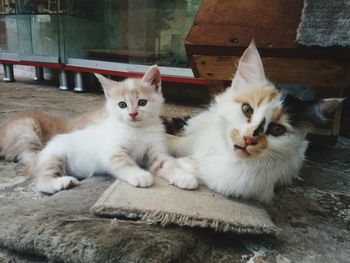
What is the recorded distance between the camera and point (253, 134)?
32.2 inches

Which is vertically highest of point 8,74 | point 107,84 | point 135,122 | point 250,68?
point 250,68

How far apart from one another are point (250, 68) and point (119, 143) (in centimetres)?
48

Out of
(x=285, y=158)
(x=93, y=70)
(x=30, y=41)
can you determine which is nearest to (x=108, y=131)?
(x=285, y=158)

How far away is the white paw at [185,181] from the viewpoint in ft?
3.20

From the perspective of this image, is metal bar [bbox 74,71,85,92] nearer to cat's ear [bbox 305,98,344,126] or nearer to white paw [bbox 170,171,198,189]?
white paw [bbox 170,171,198,189]

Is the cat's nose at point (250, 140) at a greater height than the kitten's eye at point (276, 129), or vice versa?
the kitten's eye at point (276, 129)

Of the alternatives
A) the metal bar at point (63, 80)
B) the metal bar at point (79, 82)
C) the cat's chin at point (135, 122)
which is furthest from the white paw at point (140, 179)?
the metal bar at point (63, 80)

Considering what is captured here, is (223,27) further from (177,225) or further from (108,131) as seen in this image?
(177,225)

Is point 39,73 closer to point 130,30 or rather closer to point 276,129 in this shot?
point 130,30

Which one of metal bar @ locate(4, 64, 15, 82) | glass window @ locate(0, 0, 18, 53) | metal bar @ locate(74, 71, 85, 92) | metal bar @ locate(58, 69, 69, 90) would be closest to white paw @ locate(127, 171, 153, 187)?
metal bar @ locate(74, 71, 85, 92)

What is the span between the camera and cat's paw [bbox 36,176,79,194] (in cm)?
102

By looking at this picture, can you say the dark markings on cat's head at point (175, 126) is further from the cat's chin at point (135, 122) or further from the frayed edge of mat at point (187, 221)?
the frayed edge of mat at point (187, 221)

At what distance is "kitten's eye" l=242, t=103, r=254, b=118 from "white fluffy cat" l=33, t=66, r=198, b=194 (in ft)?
0.93

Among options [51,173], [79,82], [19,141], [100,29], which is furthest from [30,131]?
[100,29]
